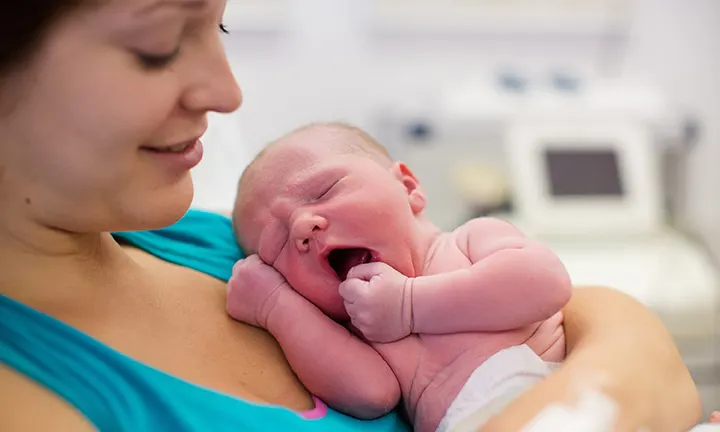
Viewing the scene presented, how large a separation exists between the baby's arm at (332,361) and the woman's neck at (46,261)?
0.20m

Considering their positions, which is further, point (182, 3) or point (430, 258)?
point (430, 258)

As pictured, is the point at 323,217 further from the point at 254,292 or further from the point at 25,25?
the point at 25,25

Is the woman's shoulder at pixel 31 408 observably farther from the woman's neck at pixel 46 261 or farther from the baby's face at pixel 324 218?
the baby's face at pixel 324 218

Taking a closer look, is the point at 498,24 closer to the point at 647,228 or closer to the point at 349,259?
the point at 647,228

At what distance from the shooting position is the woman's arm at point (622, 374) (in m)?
0.67

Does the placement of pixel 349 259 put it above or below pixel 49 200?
below

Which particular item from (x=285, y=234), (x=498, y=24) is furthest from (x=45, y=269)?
(x=498, y=24)

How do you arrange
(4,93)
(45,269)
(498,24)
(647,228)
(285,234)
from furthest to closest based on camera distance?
(498,24) < (647,228) < (285,234) < (45,269) < (4,93)

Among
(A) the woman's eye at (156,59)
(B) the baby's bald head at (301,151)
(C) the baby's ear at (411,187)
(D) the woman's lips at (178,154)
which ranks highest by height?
(A) the woman's eye at (156,59)

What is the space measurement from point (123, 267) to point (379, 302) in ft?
0.93

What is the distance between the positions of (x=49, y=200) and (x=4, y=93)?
0.10 metres

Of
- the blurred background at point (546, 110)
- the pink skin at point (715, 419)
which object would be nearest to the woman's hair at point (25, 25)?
the pink skin at point (715, 419)

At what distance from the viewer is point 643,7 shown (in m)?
2.35

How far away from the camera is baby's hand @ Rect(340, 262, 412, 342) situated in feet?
2.47
